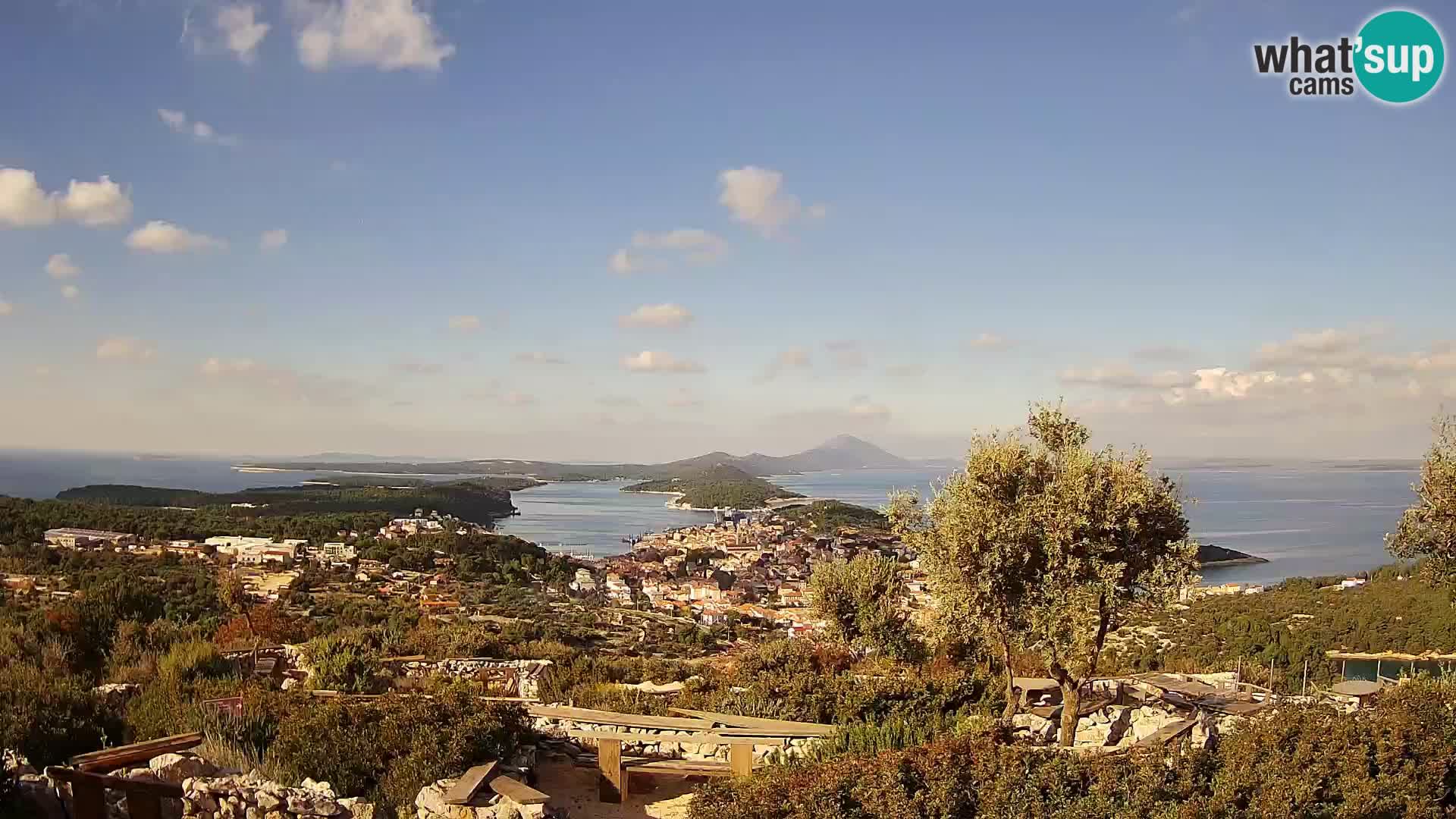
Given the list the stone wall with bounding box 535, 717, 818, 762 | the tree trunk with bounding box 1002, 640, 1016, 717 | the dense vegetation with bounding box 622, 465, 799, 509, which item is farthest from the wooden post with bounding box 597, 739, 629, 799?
the dense vegetation with bounding box 622, 465, 799, 509

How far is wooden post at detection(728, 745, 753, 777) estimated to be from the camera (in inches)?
265

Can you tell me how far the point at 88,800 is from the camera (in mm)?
5316

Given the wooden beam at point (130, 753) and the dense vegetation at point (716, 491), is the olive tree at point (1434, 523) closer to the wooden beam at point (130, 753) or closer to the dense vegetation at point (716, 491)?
the wooden beam at point (130, 753)

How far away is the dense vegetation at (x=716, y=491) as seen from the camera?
3996 inches

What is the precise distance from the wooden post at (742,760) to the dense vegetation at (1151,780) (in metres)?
0.90

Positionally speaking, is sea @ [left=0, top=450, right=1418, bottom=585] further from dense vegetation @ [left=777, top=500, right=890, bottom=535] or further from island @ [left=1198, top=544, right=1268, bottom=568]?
dense vegetation @ [left=777, top=500, right=890, bottom=535]

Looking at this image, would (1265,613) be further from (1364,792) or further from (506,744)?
(506,744)

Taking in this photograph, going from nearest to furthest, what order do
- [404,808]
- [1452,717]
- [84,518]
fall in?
1. [404,808]
2. [1452,717]
3. [84,518]

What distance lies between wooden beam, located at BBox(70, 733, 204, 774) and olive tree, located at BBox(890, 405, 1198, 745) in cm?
612

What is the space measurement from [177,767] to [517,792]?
238cm

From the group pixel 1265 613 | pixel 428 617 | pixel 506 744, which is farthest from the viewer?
pixel 1265 613

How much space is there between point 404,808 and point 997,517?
5.01m

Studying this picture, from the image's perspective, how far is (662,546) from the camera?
179 ft

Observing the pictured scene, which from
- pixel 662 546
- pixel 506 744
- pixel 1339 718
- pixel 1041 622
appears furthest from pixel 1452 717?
pixel 662 546
